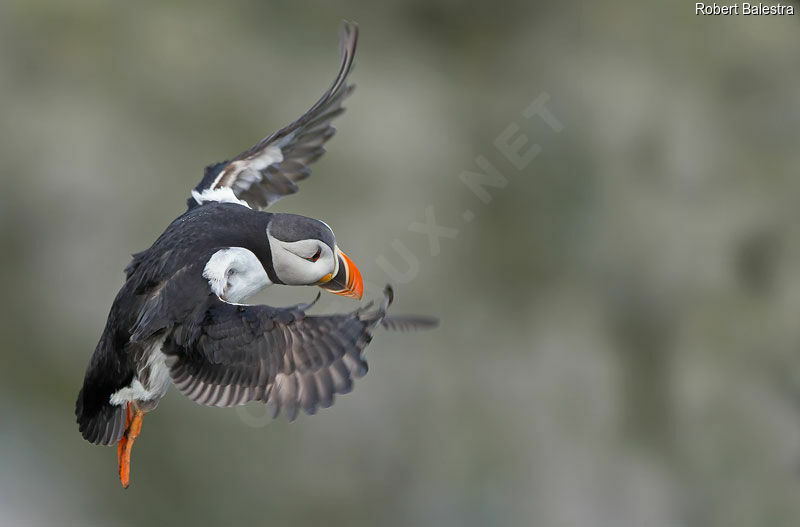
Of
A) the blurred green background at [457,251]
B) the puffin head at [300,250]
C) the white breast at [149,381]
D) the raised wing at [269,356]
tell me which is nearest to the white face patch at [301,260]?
the puffin head at [300,250]

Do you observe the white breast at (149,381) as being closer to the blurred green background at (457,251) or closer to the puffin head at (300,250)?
the puffin head at (300,250)

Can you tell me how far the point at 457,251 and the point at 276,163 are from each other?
185cm

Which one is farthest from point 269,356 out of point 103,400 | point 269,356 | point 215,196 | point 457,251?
point 457,251

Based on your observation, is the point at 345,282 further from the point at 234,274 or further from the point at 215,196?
the point at 215,196

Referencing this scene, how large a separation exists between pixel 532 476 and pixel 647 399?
0.56 meters

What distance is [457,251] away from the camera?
3486 mm

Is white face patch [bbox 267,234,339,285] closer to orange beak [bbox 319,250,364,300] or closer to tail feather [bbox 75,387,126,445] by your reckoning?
orange beak [bbox 319,250,364,300]

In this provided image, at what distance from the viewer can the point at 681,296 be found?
3293 mm

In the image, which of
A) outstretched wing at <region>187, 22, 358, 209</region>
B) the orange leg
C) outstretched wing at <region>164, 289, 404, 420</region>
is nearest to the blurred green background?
outstretched wing at <region>187, 22, 358, 209</region>

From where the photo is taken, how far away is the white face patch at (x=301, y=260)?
4.26 feet

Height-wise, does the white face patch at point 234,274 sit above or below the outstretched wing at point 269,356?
above

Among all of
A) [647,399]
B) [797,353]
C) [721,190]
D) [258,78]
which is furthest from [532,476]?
[258,78]

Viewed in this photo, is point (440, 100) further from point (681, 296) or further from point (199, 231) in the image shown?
point (199, 231)

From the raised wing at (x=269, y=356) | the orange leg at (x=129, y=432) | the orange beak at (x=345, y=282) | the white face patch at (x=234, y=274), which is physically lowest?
the orange leg at (x=129, y=432)
